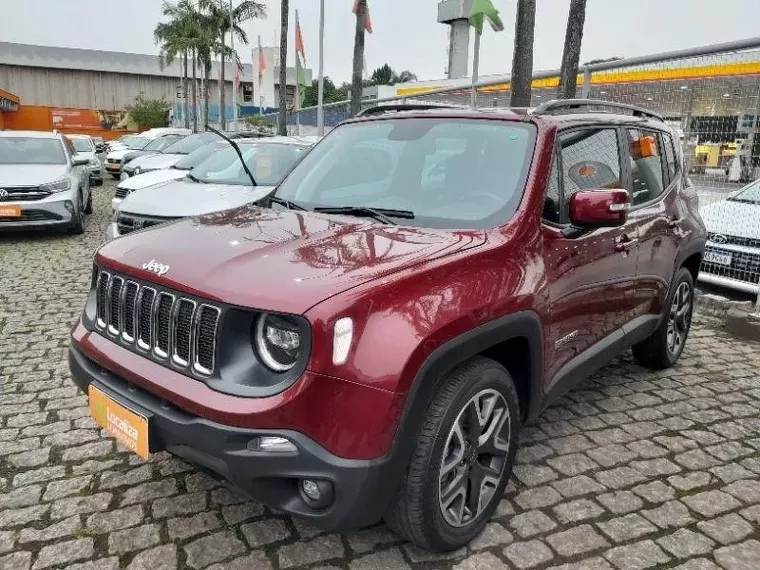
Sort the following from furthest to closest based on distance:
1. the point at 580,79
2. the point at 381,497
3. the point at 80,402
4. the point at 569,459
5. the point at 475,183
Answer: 1. the point at 580,79
2. the point at 80,402
3. the point at 569,459
4. the point at 475,183
5. the point at 381,497

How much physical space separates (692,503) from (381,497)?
5.87 ft

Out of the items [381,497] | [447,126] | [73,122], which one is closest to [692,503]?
[381,497]

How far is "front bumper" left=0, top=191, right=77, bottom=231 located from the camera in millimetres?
9117

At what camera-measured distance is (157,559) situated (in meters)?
2.58

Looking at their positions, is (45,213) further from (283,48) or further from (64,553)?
(283,48)

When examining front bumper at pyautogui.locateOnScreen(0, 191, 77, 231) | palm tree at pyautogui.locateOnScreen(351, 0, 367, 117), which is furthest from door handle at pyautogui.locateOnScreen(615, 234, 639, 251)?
palm tree at pyautogui.locateOnScreen(351, 0, 367, 117)

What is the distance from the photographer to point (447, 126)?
11.5ft

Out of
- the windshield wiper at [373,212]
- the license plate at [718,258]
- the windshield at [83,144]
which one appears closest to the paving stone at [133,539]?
the windshield wiper at [373,212]

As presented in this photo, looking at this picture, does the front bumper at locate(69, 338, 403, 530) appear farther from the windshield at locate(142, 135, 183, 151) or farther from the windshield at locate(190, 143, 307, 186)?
the windshield at locate(142, 135, 183, 151)

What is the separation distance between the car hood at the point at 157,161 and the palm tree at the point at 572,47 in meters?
7.57

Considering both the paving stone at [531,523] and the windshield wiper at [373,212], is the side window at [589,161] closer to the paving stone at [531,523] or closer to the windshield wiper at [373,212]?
the windshield wiper at [373,212]

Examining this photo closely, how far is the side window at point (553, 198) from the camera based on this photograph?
304 cm

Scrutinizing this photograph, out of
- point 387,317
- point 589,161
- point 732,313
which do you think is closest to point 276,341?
point 387,317

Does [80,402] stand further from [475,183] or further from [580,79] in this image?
[580,79]
